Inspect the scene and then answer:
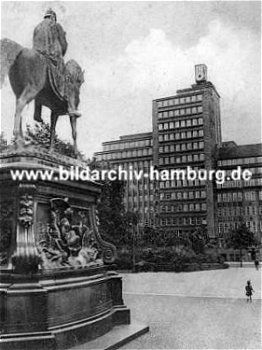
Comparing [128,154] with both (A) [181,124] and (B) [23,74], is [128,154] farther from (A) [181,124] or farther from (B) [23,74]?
(B) [23,74]

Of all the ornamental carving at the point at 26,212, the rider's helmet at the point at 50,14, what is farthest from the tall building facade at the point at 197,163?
the ornamental carving at the point at 26,212

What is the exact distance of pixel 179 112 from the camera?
85.9m

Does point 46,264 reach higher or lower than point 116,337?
higher

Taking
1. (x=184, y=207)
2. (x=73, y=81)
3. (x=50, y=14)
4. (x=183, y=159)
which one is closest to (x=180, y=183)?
(x=183, y=159)

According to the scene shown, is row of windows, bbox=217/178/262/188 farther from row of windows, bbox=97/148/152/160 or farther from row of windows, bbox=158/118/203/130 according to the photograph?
row of windows, bbox=97/148/152/160

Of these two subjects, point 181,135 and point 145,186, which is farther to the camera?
point 145,186

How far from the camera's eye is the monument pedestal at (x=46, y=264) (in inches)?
293

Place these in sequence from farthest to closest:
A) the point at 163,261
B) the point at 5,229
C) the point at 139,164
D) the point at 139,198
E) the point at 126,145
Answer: the point at 126,145
the point at 139,198
the point at 139,164
the point at 163,261
the point at 5,229

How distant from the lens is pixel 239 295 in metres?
A: 18.3

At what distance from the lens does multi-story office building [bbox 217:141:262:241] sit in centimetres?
8012

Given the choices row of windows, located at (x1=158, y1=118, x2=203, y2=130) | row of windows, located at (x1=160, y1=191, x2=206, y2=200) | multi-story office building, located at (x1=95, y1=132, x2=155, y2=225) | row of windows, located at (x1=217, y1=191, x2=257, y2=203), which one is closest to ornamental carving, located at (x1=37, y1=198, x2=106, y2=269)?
row of windows, located at (x1=160, y1=191, x2=206, y2=200)

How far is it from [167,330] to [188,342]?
1223 mm

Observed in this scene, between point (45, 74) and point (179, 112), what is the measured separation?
78106 millimetres

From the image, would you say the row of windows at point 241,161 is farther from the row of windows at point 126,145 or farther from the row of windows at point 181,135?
the row of windows at point 126,145
